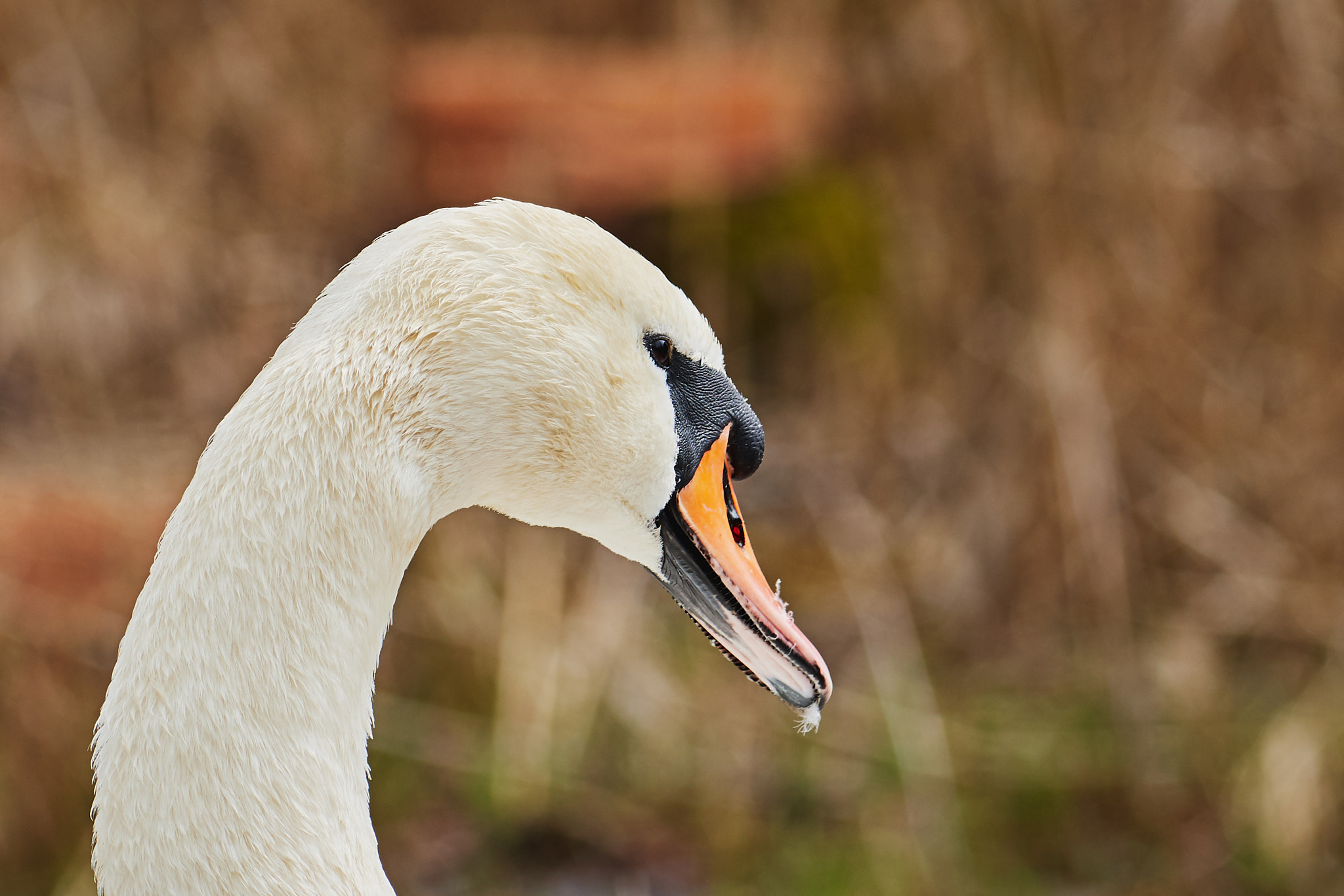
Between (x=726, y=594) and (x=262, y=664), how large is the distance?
509 mm

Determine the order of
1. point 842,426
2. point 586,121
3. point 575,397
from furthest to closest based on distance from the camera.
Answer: point 842,426
point 586,121
point 575,397

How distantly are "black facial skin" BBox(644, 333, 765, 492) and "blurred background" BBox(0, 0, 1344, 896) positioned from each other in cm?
197

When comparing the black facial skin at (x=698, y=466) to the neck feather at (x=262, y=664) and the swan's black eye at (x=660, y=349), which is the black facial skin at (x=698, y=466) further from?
the neck feather at (x=262, y=664)

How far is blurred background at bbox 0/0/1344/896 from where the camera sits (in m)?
3.11

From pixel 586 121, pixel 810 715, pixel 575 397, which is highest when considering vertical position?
pixel 575 397

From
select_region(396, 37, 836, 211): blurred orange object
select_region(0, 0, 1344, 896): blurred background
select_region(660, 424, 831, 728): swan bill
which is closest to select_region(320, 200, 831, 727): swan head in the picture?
select_region(660, 424, 831, 728): swan bill

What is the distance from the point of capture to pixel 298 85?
455 centimetres

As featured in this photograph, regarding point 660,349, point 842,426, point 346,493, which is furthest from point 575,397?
point 842,426

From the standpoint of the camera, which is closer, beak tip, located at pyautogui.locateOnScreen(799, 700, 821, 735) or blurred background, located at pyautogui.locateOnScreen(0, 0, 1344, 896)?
beak tip, located at pyautogui.locateOnScreen(799, 700, 821, 735)

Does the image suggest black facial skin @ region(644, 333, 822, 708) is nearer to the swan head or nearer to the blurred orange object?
the swan head

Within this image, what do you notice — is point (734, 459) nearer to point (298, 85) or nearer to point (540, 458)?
point (540, 458)

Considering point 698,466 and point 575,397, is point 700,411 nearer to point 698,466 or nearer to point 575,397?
point 698,466

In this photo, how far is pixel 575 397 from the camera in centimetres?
120

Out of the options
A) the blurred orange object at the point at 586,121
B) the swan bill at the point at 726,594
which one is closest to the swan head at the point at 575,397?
the swan bill at the point at 726,594
